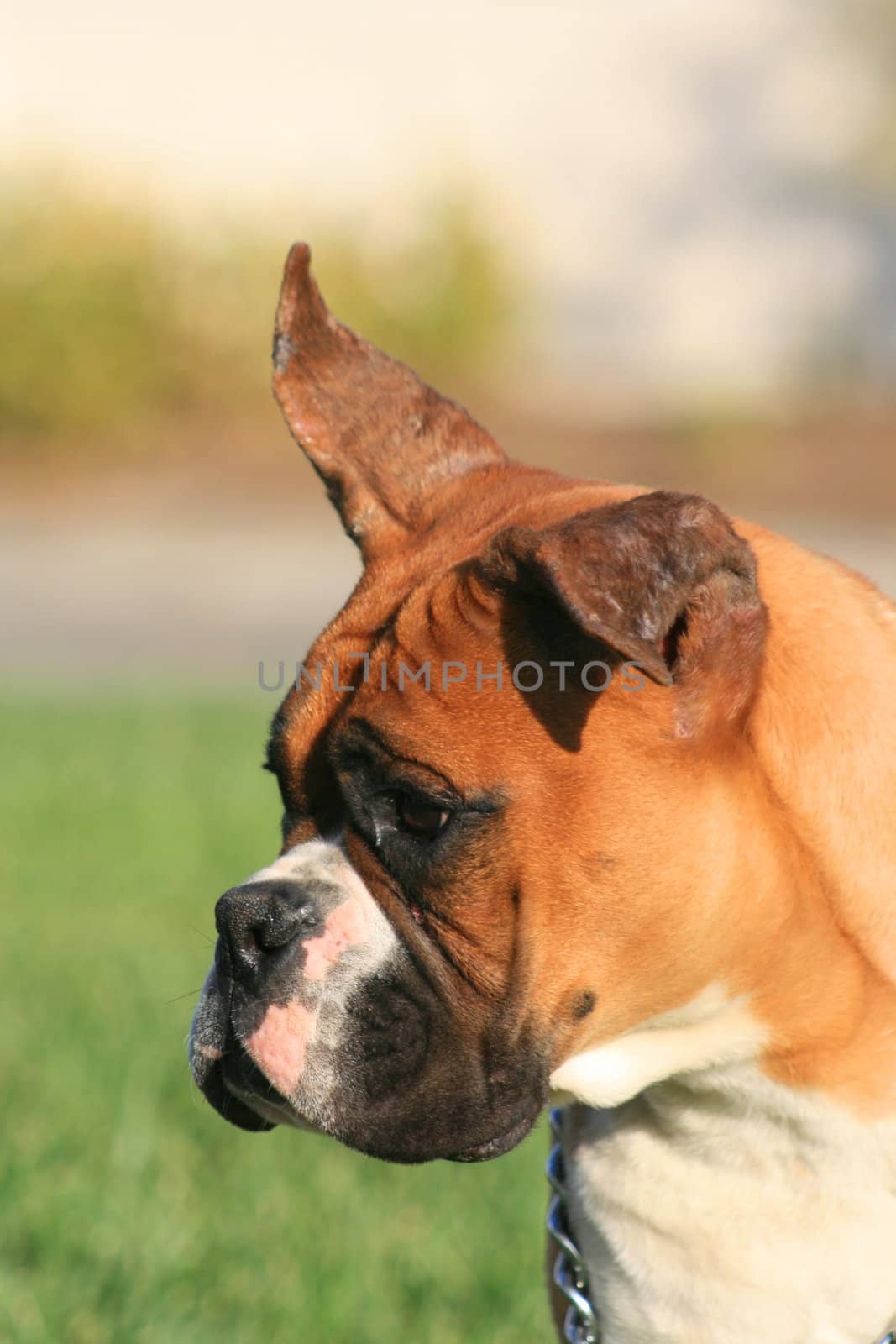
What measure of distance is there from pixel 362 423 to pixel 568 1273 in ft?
6.34

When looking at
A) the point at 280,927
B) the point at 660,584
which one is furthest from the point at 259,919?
the point at 660,584

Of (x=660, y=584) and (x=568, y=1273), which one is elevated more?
(x=660, y=584)

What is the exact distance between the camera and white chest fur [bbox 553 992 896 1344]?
3133 millimetres

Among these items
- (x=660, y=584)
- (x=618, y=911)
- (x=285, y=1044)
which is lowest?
(x=285, y=1044)

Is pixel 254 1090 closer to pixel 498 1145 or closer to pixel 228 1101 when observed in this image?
pixel 228 1101

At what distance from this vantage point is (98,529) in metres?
29.8

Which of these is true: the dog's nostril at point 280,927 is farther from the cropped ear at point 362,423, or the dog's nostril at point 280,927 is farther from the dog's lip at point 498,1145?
the cropped ear at point 362,423

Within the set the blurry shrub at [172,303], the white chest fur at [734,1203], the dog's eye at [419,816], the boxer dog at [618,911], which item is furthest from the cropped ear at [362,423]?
the blurry shrub at [172,303]

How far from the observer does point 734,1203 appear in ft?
10.6

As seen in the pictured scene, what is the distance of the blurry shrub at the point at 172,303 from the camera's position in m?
32.9

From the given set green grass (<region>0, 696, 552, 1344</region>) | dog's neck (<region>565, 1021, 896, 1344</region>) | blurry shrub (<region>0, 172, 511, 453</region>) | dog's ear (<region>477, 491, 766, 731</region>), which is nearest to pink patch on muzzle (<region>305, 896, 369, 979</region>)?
dog's neck (<region>565, 1021, 896, 1344</region>)

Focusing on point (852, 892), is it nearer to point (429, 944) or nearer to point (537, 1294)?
point (429, 944)

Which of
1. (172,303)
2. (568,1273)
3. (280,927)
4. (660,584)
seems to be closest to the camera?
(660,584)

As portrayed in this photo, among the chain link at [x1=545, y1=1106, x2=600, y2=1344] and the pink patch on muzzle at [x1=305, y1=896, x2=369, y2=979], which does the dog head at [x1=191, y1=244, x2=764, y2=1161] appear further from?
the chain link at [x1=545, y1=1106, x2=600, y2=1344]
